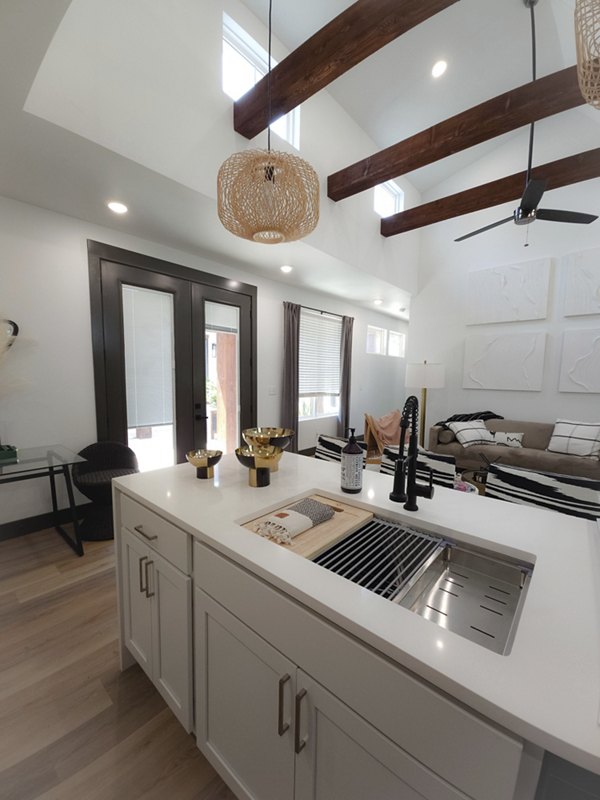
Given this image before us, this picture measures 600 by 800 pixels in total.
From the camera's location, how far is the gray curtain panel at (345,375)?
5.66 metres

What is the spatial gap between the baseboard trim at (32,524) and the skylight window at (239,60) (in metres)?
3.59

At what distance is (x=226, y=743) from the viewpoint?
39.4 inches

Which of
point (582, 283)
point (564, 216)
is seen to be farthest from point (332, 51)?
point (582, 283)

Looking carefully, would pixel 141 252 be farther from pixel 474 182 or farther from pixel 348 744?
pixel 474 182

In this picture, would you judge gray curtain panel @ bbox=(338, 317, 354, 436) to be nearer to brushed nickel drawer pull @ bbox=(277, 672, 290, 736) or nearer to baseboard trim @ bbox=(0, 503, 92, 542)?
baseboard trim @ bbox=(0, 503, 92, 542)

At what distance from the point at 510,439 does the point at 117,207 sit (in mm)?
4895

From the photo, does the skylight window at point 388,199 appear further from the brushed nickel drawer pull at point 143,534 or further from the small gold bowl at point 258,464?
the brushed nickel drawer pull at point 143,534

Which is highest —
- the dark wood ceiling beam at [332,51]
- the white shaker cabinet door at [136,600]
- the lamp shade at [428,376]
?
the dark wood ceiling beam at [332,51]

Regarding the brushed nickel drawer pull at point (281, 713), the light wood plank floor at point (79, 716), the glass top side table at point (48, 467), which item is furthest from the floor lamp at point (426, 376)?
the brushed nickel drawer pull at point (281, 713)

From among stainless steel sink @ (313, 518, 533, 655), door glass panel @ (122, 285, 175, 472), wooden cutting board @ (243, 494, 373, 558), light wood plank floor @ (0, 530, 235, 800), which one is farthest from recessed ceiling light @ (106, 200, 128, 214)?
stainless steel sink @ (313, 518, 533, 655)

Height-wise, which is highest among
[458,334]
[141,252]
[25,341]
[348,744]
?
[141,252]

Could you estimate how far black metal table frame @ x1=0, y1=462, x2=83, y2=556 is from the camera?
7.68 ft

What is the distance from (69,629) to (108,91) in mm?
2977

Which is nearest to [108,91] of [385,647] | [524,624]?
[385,647]
